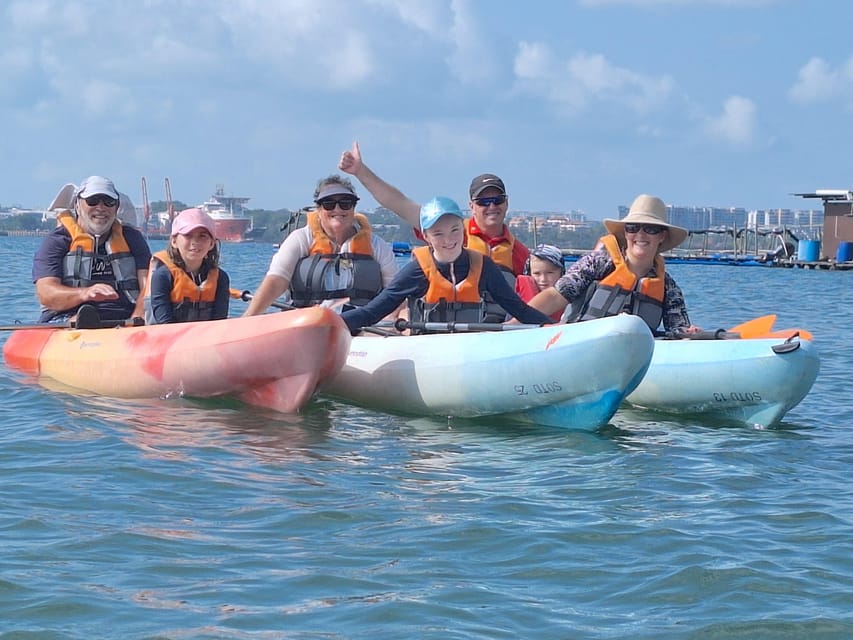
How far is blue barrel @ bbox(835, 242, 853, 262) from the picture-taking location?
49594 mm

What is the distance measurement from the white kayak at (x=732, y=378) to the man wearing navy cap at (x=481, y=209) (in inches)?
56.3

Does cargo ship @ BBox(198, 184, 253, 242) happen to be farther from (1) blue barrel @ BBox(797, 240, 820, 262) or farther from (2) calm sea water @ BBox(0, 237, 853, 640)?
(2) calm sea water @ BBox(0, 237, 853, 640)

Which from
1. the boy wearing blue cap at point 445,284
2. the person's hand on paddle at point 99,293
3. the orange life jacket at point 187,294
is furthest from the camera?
the person's hand on paddle at point 99,293

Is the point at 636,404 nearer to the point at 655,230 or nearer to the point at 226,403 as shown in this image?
the point at 655,230

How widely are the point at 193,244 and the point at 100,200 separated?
4.42ft

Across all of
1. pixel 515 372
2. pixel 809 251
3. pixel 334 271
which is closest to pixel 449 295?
pixel 515 372

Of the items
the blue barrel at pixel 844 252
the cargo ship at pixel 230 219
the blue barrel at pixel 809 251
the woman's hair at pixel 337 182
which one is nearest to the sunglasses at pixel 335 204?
the woman's hair at pixel 337 182

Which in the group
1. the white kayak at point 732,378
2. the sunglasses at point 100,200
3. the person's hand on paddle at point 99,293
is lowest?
the white kayak at point 732,378

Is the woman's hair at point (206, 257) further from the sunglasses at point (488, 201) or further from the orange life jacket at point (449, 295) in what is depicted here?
the sunglasses at point (488, 201)

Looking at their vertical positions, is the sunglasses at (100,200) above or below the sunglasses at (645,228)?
above

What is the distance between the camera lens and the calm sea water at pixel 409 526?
421 centimetres

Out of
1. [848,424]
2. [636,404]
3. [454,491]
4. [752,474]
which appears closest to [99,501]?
[454,491]

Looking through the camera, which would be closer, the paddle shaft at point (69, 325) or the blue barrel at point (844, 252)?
the paddle shaft at point (69, 325)

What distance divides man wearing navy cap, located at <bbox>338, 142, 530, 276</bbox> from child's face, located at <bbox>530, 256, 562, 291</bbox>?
0.28ft
